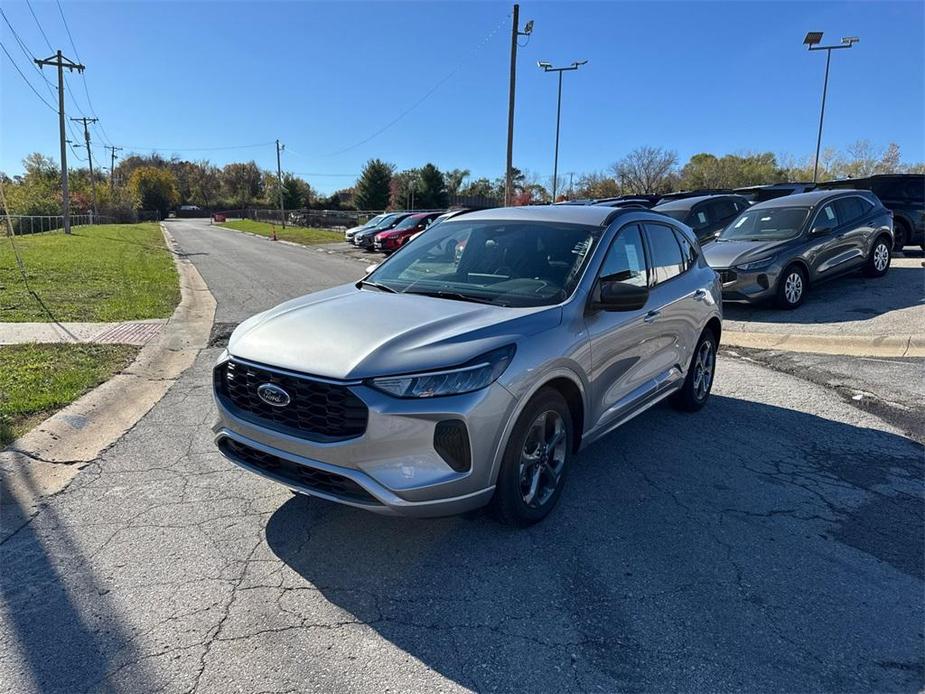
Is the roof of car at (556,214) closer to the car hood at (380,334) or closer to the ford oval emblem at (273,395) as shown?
the car hood at (380,334)

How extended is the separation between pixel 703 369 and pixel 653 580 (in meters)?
3.07

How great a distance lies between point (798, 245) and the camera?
9945 millimetres

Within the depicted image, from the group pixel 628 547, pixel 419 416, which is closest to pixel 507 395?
pixel 419 416

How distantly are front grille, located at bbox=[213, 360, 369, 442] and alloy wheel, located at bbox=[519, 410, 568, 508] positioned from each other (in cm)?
99

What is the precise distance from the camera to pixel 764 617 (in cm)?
282

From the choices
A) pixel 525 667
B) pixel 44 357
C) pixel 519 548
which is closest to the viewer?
pixel 525 667

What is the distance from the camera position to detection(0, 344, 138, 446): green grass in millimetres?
4996

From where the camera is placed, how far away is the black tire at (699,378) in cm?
546

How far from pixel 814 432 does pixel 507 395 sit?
3.60 metres

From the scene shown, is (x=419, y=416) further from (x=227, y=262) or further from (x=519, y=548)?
(x=227, y=262)

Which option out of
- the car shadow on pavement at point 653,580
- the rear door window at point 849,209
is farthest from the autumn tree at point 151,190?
the car shadow on pavement at point 653,580

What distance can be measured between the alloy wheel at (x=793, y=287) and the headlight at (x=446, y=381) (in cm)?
845

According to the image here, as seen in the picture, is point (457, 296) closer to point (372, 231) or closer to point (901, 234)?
point (901, 234)

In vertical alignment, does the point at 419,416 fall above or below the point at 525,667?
above
